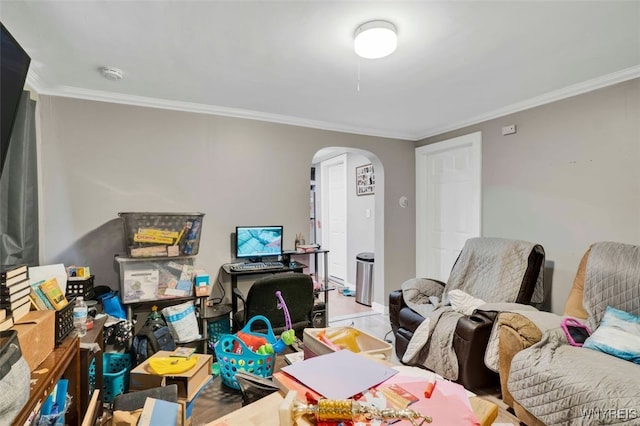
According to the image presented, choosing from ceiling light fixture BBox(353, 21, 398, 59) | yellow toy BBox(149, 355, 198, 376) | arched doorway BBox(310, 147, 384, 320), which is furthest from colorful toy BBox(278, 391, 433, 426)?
arched doorway BBox(310, 147, 384, 320)

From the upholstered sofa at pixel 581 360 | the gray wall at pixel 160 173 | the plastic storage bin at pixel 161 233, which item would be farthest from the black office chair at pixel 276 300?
the upholstered sofa at pixel 581 360

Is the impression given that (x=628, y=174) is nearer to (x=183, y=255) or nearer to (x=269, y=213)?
(x=269, y=213)

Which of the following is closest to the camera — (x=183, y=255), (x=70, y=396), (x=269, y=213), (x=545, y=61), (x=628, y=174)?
(x=70, y=396)

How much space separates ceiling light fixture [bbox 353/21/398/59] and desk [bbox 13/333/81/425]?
1.96 meters

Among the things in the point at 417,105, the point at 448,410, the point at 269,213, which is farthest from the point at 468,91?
the point at 448,410

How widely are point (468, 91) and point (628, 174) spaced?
1.29m

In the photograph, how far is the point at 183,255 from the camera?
8.39ft

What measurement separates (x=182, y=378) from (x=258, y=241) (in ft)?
5.67

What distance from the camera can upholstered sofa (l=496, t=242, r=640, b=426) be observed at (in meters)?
1.43

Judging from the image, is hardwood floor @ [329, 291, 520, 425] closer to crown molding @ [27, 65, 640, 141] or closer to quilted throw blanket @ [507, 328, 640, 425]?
quilted throw blanket @ [507, 328, 640, 425]

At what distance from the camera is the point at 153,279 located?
245 centimetres

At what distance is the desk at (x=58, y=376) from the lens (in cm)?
91

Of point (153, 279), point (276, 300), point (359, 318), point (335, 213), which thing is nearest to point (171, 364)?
point (276, 300)

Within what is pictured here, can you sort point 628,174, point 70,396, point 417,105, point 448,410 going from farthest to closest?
point 417,105 < point 628,174 < point 70,396 < point 448,410
